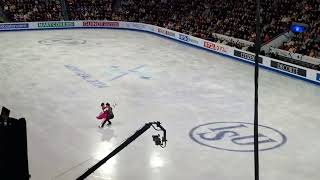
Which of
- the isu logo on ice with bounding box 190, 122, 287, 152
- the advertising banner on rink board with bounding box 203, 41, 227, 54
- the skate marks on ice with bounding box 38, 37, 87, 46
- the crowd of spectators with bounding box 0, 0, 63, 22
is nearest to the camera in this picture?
the isu logo on ice with bounding box 190, 122, 287, 152

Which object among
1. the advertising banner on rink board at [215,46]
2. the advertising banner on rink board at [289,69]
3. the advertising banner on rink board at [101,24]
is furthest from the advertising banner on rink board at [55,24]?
Result: the advertising banner on rink board at [289,69]

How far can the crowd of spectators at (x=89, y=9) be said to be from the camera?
45.8 meters

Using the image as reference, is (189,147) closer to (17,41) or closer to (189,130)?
(189,130)

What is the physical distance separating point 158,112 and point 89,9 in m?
29.2

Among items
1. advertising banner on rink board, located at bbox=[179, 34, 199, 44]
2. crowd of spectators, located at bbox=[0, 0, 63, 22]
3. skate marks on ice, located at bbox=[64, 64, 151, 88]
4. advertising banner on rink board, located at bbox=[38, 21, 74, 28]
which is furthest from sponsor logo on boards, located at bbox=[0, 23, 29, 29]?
skate marks on ice, located at bbox=[64, 64, 151, 88]

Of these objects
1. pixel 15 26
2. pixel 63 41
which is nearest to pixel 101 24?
pixel 15 26

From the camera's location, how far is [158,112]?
1955 centimetres

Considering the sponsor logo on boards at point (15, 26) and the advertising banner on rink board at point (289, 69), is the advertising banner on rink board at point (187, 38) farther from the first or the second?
the sponsor logo on boards at point (15, 26)

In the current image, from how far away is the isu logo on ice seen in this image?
52.1ft

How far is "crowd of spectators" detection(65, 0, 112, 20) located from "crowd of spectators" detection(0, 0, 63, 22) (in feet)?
4.11

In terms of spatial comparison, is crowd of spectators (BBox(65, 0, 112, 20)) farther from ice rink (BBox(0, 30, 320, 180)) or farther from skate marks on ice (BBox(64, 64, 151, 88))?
skate marks on ice (BBox(64, 64, 151, 88))

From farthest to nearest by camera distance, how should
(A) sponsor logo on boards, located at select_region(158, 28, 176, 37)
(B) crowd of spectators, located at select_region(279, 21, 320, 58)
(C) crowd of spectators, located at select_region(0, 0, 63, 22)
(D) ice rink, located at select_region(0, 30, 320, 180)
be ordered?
(C) crowd of spectators, located at select_region(0, 0, 63, 22)
(A) sponsor logo on boards, located at select_region(158, 28, 176, 37)
(B) crowd of spectators, located at select_region(279, 21, 320, 58)
(D) ice rink, located at select_region(0, 30, 320, 180)

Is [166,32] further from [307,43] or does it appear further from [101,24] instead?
[307,43]

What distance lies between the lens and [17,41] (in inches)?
1433
